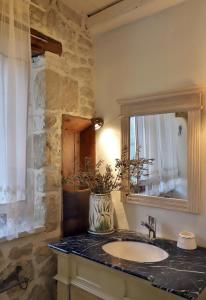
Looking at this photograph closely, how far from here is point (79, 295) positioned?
63.7 inches

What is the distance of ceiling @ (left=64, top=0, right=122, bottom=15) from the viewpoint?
1996 mm

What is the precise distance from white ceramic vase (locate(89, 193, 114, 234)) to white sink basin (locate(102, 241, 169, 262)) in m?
0.17


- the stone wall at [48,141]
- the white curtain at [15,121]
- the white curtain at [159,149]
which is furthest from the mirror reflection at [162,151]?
the white curtain at [15,121]

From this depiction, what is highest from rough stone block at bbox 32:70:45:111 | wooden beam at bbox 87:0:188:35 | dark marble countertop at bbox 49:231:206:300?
wooden beam at bbox 87:0:188:35

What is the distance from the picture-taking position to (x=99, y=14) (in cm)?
208

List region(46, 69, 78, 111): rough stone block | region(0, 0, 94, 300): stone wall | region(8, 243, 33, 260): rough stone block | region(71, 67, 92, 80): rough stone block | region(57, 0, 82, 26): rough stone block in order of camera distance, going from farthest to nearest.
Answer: region(71, 67, 92, 80): rough stone block, region(57, 0, 82, 26): rough stone block, region(46, 69, 78, 111): rough stone block, region(0, 0, 94, 300): stone wall, region(8, 243, 33, 260): rough stone block

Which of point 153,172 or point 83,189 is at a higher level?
point 153,172

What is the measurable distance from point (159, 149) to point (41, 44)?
3.56ft

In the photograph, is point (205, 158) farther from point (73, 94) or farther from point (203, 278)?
point (73, 94)

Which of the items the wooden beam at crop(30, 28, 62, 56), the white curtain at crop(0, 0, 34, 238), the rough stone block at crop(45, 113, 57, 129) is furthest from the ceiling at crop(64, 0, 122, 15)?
the rough stone block at crop(45, 113, 57, 129)

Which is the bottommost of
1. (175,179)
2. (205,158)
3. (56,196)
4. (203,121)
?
(56,196)

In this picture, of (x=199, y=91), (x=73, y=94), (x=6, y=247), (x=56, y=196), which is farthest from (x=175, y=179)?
(x=6, y=247)

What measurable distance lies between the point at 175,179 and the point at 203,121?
42 cm

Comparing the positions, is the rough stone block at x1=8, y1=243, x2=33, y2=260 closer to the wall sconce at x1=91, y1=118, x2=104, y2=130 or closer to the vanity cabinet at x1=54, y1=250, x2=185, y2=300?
the vanity cabinet at x1=54, y1=250, x2=185, y2=300
